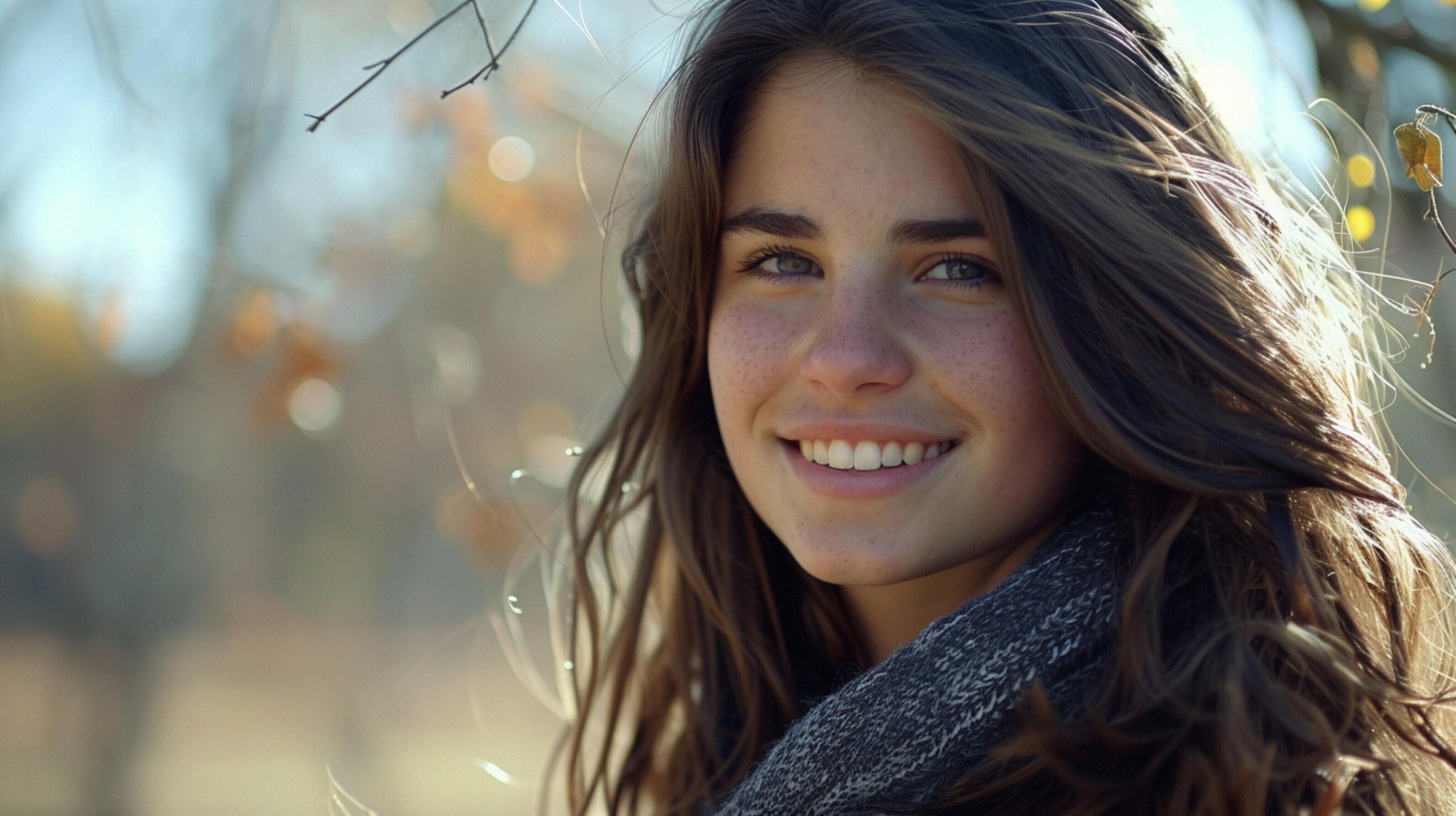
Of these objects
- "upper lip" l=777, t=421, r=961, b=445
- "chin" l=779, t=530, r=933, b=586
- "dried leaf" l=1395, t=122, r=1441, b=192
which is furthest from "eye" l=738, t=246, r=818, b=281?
"dried leaf" l=1395, t=122, r=1441, b=192

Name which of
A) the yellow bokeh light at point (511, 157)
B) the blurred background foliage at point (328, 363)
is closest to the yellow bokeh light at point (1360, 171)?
the blurred background foliage at point (328, 363)

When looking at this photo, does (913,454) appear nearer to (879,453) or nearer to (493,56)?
(879,453)

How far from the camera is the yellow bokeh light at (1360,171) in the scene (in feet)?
7.25

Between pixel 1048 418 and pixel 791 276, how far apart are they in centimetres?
47

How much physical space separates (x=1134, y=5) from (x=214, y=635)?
12.3 m

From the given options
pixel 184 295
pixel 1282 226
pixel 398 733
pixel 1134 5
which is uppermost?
pixel 184 295

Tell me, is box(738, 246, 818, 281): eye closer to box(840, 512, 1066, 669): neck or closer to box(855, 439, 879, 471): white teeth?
box(855, 439, 879, 471): white teeth

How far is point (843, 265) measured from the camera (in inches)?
71.5

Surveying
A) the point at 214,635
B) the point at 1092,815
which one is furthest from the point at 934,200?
the point at 214,635

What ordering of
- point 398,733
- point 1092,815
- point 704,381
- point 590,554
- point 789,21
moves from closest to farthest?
1. point 1092,815
2. point 789,21
3. point 704,381
4. point 590,554
5. point 398,733

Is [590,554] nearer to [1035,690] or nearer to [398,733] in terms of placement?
[1035,690]

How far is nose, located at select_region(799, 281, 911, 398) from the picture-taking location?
1.76 meters

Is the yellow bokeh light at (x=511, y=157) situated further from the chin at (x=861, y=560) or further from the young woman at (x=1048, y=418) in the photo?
the chin at (x=861, y=560)

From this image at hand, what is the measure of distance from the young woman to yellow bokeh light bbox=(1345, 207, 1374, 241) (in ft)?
0.34
